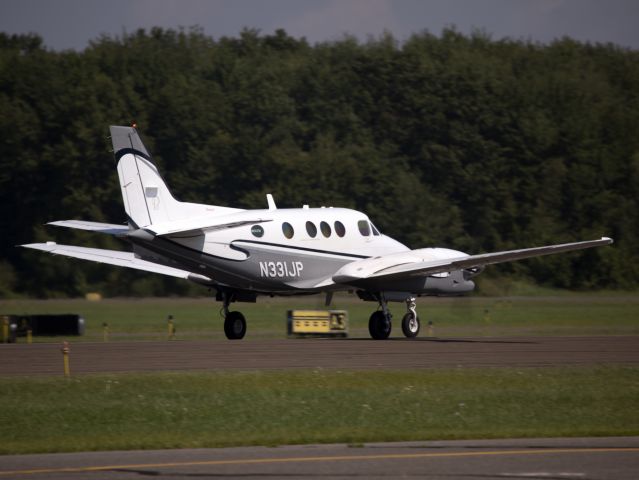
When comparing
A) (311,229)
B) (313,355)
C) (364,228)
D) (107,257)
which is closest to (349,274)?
(311,229)

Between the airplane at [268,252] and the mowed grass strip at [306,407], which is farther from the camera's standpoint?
the airplane at [268,252]

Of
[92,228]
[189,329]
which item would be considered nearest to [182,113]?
[189,329]

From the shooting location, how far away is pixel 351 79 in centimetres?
9462

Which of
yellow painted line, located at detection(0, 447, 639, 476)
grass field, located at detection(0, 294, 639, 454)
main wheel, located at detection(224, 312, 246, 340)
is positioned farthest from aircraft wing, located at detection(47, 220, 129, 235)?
yellow painted line, located at detection(0, 447, 639, 476)

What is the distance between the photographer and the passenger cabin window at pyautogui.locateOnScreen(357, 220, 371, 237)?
34.8 m

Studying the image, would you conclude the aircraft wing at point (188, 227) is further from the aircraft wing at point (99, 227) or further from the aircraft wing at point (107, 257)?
→ the aircraft wing at point (107, 257)

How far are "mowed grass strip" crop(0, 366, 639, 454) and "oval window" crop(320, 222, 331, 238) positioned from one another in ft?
34.1

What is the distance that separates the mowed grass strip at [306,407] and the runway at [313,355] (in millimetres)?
1854

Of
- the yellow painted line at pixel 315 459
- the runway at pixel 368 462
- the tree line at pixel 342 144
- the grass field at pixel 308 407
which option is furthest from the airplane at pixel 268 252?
the tree line at pixel 342 144

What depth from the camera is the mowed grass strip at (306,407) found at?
57.3 ft

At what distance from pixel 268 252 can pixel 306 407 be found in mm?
12941

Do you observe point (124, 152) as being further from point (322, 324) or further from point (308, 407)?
point (308, 407)

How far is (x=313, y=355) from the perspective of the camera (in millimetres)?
27688

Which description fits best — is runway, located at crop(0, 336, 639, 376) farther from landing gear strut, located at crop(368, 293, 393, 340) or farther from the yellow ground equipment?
the yellow ground equipment
